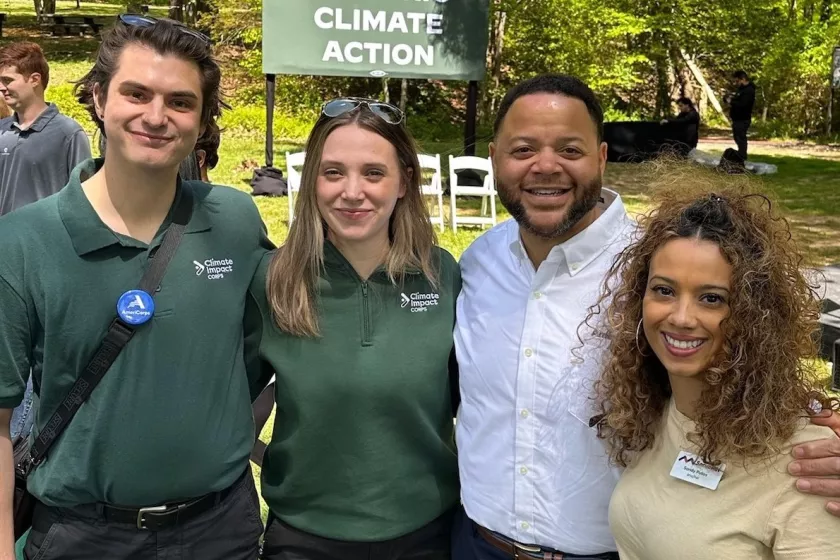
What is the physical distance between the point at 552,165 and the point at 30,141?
4999mm

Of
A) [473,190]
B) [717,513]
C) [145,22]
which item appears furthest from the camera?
[473,190]

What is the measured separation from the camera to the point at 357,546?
2.31 meters

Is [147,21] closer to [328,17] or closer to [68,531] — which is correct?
[68,531]

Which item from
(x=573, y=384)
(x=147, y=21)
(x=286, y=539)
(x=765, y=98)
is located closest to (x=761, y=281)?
(x=573, y=384)

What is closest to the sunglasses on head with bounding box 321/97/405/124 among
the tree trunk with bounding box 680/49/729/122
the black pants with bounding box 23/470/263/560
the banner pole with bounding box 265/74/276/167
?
the black pants with bounding box 23/470/263/560

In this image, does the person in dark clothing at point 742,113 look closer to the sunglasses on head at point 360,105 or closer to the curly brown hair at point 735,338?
the sunglasses on head at point 360,105

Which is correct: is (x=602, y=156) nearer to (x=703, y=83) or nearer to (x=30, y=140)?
(x=30, y=140)

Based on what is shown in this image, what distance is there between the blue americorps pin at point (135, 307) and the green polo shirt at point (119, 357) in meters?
0.03

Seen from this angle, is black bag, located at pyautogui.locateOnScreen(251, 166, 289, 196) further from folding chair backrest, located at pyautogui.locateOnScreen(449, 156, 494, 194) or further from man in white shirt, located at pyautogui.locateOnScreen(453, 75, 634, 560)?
man in white shirt, located at pyautogui.locateOnScreen(453, 75, 634, 560)

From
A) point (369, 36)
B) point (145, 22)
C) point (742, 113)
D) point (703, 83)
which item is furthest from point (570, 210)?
point (703, 83)

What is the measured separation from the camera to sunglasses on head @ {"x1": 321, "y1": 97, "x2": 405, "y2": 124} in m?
2.45

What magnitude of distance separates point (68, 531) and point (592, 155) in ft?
5.77

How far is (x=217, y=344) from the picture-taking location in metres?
2.11

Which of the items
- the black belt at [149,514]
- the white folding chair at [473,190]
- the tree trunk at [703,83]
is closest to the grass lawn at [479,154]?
the white folding chair at [473,190]
